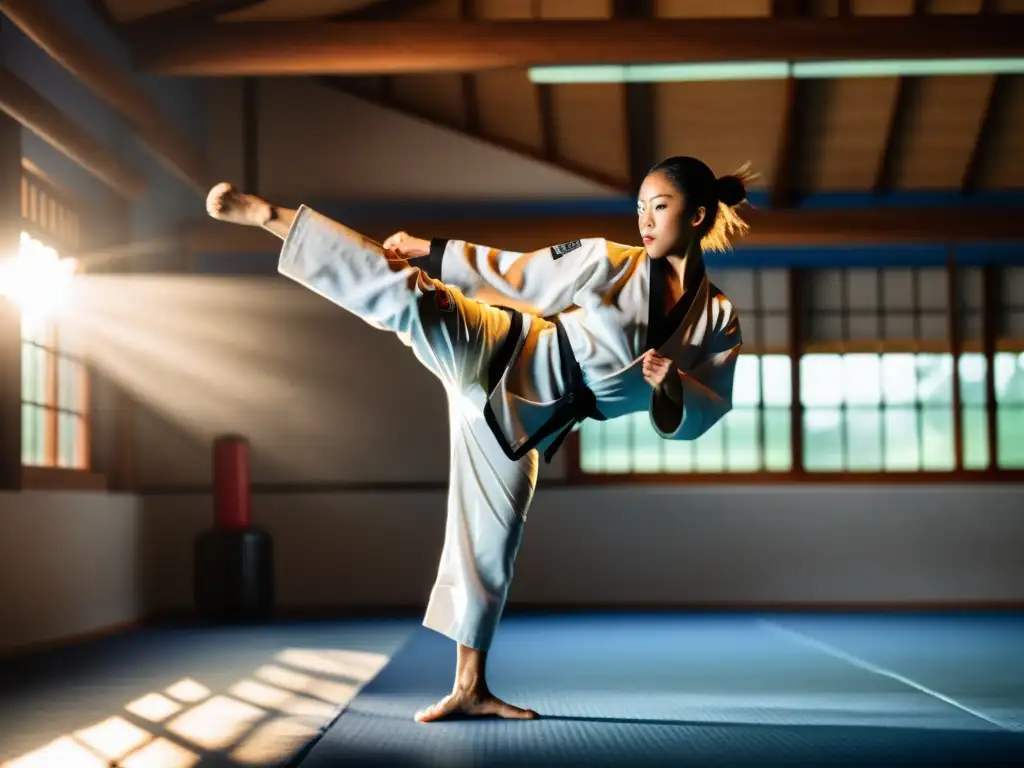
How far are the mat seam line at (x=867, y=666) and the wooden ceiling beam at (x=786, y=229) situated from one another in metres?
2.16

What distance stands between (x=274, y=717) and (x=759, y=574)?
4.37 meters

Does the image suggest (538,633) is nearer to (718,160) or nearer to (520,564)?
(520,564)

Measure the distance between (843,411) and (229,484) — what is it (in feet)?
11.6

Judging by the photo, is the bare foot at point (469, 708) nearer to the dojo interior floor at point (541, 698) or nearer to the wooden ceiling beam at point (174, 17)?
the dojo interior floor at point (541, 698)

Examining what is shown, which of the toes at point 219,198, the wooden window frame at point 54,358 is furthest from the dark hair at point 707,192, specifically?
the wooden window frame at point 54,358

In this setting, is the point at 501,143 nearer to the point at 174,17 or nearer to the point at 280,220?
the point at 174,17

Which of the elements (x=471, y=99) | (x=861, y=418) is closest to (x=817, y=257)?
(x=861, y=418)

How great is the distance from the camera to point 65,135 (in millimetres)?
5008

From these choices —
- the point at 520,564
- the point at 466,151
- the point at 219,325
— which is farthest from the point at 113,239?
the point at 520,564

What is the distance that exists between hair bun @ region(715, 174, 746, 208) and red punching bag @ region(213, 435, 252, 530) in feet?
13.2

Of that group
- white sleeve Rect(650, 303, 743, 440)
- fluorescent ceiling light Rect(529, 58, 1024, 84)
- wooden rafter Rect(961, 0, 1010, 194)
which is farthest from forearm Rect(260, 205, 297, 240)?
wooden rafter Rect(961, 0, 1010, 194)

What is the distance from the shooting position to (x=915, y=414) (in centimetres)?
723

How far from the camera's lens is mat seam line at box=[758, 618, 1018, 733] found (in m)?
3.10

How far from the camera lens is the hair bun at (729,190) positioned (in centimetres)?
283
